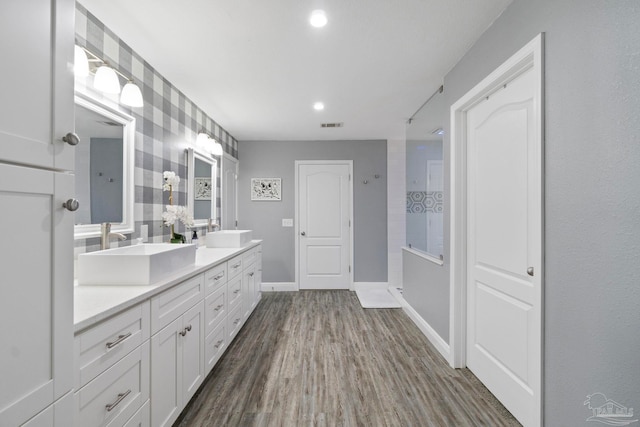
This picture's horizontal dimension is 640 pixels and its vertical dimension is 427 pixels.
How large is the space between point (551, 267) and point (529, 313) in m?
0.40

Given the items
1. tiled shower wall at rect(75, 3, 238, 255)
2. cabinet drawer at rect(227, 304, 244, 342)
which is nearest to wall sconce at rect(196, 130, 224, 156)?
tiled shower wall at rect(75, 3, 238, 255)

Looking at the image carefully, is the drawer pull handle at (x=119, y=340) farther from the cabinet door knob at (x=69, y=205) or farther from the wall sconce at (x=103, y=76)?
the wall sconce at (x=103, y=76)

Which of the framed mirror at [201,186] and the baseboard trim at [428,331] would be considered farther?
the framed mirror at [201,186]

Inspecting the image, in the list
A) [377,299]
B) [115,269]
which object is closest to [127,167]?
[115,269]

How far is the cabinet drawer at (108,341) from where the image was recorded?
40.0 inches

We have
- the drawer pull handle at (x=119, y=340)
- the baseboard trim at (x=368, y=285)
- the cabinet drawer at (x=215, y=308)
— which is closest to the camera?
the drawer pull handle at (x=119, y=340)

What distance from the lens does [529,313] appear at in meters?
1.64

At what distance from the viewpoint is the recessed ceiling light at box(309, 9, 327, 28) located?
1.74 meters

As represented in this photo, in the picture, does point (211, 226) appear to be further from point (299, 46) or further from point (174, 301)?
point (299, 46)

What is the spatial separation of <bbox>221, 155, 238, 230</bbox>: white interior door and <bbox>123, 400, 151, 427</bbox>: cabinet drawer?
2.83 metres

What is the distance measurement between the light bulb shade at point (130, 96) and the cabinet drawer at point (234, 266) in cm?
136

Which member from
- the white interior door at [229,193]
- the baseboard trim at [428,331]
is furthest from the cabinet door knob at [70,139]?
the white interior door at [229,193]

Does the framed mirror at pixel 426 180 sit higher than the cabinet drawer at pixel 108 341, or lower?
higher

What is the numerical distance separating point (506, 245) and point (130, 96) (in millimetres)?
2568
